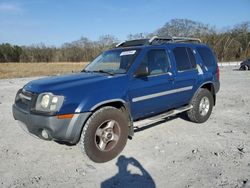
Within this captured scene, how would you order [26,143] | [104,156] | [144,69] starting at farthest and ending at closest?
[26,143]
[144,69]
[104,156]

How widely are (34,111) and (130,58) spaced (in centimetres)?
205

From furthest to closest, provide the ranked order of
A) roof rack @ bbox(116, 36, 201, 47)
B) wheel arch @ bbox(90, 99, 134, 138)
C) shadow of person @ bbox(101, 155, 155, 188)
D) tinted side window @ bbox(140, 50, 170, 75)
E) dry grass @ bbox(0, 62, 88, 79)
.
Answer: dry grass @ bbox(0, 62, 88, 79) → roof rack @ bbox(116, 36, 201, 47) → tinted side window @ bbox(140, 50, 170, 75) → wheel arch @ bbox(90, 99, 134, 138) → shadow of person @ bbox(101, 155, 155, 188)

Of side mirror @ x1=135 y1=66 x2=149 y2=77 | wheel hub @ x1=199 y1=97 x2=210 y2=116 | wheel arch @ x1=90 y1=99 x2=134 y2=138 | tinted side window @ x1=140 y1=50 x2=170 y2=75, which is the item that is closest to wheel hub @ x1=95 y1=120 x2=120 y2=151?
wheel arch @ x1=90 y1=99 x2=134 y2=138

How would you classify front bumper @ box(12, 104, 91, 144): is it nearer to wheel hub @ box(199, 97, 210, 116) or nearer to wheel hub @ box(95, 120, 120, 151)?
wheel hub @ box(95, 120, 120, 151)

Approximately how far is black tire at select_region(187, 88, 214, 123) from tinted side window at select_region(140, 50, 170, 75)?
1.33 meters

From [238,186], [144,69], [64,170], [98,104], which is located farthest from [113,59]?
[238,186]

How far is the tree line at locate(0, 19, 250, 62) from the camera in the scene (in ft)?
167

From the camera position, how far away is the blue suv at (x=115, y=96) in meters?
4.05

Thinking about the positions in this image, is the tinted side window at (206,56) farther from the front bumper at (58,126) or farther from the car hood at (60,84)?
the front bumper at (58,126)

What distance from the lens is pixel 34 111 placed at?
4.14 meters

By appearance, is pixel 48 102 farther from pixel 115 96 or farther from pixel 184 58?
pixel 184 58

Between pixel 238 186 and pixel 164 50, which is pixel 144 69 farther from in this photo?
pixel 238 186

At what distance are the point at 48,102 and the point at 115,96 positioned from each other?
3.57ft

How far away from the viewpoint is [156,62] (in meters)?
5.37
